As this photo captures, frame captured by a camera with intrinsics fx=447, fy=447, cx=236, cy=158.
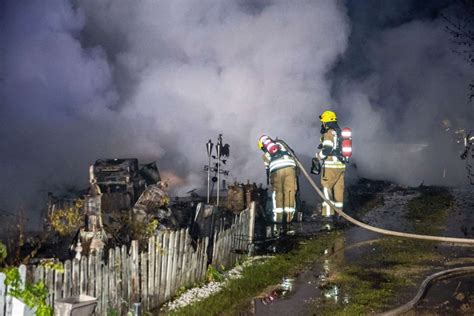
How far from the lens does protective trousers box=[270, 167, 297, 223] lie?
36.7 ft

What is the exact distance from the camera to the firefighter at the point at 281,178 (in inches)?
440

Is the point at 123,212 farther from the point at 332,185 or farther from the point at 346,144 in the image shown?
the point at 346,144

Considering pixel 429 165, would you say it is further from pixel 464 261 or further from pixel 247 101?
pixel 464 261

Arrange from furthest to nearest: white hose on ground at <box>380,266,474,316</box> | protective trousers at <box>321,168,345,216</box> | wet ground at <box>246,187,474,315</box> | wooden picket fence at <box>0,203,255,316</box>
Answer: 1. protective trousers at <box>321,168,345,216</box>
2. wet ground at <box>246,187,474,315</box>
3. white hose on ground at <box>380,266,474,316</box>
4. wooden picket fence at <box>0,203,255,316</box>

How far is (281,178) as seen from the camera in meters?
11.2

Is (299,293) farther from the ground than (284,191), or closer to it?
closer to it

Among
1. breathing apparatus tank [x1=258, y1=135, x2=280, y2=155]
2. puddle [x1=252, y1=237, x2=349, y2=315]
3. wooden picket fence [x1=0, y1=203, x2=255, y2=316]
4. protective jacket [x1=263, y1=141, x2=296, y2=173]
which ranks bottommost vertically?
puddle [x1=252, y1=237, x2=349, y2=315]

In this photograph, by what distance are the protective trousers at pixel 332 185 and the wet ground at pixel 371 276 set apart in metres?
0.53

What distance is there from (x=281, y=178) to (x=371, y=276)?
441 cm

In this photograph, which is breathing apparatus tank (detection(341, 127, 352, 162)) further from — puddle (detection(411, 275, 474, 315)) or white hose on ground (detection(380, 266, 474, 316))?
puddle (detection(411, 275, 474, 315))

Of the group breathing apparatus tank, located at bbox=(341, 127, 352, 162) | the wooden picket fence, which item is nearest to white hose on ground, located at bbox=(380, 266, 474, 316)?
the wooden picket fence

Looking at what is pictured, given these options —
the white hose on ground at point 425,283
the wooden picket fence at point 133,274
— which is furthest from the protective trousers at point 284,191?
the white hose on ground at point 425,283

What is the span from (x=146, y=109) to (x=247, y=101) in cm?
490

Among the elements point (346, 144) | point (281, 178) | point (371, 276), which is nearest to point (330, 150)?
point (346, 144)
